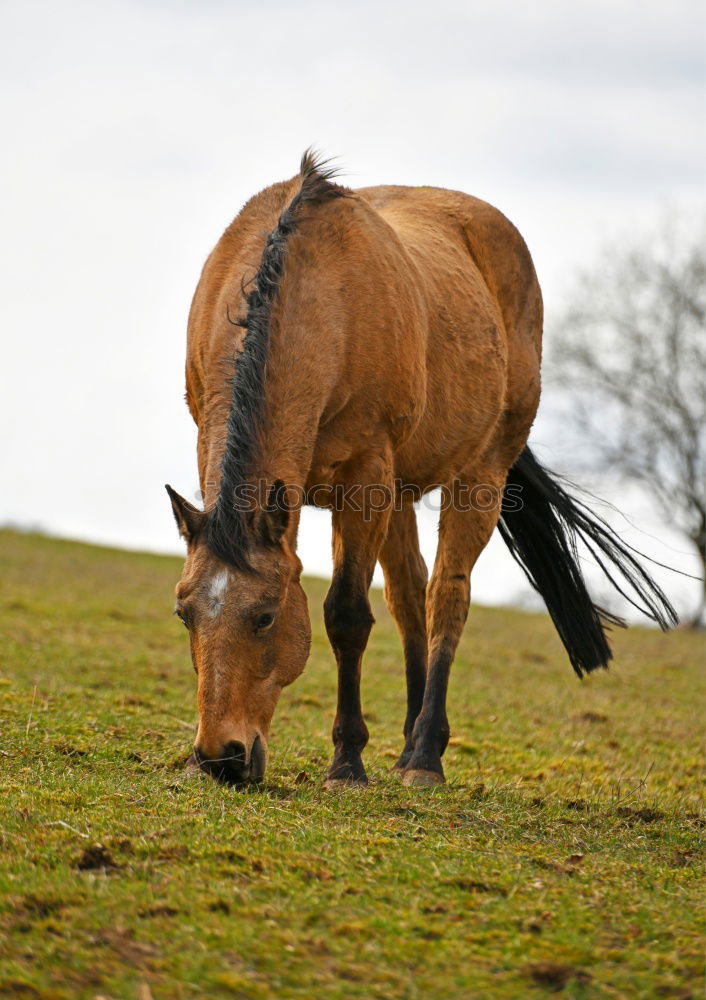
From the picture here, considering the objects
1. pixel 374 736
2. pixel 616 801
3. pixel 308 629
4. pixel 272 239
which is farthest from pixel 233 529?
pixel 374 736

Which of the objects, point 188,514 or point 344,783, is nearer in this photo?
point 188,514

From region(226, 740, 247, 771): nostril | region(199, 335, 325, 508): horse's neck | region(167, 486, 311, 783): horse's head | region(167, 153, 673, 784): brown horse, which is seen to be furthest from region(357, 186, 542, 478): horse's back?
region(226, 740, 247, 771): nostril

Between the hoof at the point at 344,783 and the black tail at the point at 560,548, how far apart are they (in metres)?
2.50

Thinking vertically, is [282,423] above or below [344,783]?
above

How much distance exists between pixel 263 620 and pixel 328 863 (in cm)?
117

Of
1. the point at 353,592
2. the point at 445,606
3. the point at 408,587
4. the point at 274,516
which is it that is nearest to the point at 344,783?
the point at 353,592

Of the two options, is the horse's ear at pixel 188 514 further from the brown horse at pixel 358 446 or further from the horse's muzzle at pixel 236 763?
the horse's muzzle at pixel 236 763

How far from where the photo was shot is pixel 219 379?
16.8 feet

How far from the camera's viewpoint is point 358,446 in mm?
5520

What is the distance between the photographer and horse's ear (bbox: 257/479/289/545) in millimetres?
4672

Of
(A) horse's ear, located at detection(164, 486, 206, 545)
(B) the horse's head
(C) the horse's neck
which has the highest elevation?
(C) the horse's neck

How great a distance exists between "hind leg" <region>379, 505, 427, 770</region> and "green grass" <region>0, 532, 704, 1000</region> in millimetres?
617

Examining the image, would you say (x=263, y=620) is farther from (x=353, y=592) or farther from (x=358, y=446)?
(x=358, y=446)

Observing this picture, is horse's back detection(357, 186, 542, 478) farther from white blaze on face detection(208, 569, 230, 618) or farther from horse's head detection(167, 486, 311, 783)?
white blaze on face detection(208, 569, 230, 618)
